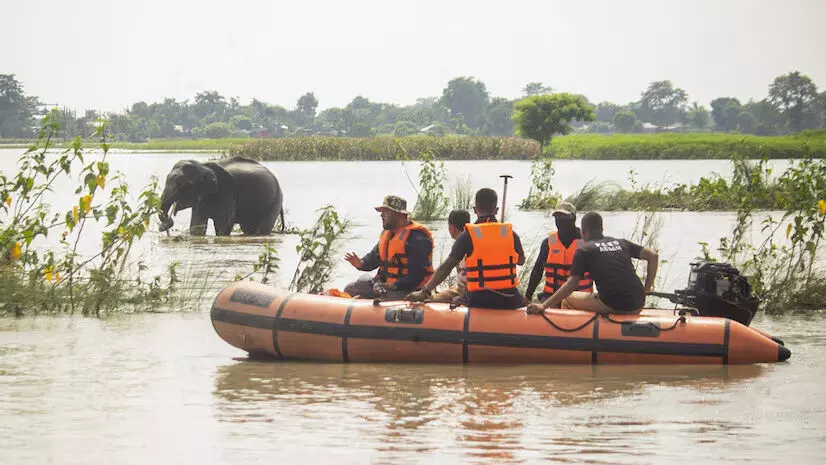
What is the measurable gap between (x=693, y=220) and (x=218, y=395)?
652 inches

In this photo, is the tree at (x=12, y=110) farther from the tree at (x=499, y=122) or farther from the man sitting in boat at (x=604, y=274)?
the man sitting in boat at (x=604, y=274)

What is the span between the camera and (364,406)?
7785 millimetres

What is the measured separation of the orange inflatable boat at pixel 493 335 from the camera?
8.98 metres

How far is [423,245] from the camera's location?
9625 mm

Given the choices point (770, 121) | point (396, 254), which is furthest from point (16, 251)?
point (770, 121)

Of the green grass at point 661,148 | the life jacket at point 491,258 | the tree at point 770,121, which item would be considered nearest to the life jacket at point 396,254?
the life jacket at point 491,258

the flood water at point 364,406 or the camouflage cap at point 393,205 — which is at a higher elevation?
the camouflage cap at point 393,205

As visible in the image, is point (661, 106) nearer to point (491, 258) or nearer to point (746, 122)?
point (746, 122)

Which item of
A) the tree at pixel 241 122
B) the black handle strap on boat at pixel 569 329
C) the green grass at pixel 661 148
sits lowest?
the black handle strap on boat at pixel 569 329

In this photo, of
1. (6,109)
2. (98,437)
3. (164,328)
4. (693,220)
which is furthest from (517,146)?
(6,109)

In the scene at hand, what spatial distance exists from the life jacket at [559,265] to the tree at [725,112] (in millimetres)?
149124

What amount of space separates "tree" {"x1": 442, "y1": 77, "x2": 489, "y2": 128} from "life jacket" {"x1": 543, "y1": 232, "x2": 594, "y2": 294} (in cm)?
16682

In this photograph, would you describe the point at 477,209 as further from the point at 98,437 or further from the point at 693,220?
the point at 693,220

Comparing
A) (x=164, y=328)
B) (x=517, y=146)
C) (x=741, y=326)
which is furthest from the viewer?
(x=517, y=146)
